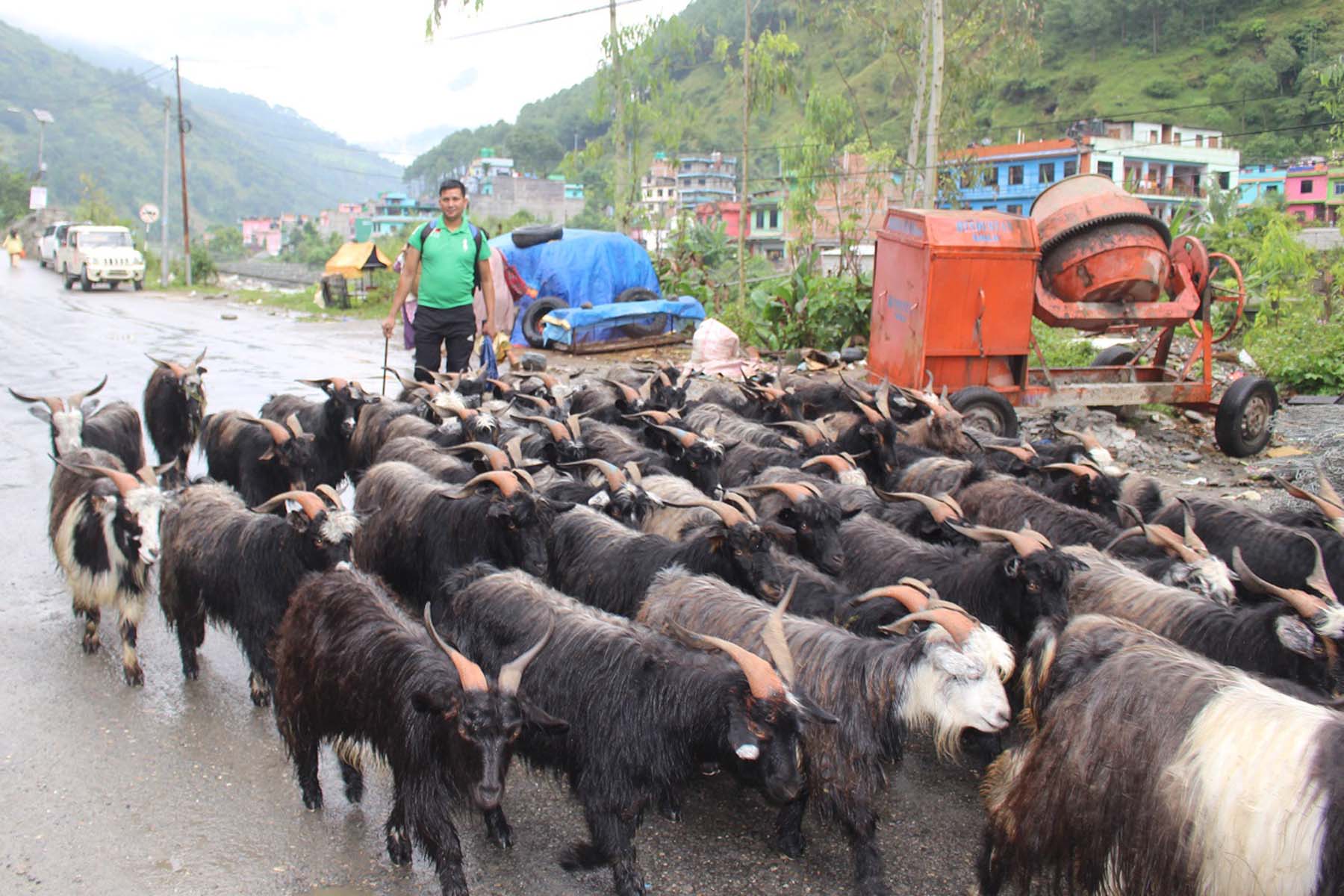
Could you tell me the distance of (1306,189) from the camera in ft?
179

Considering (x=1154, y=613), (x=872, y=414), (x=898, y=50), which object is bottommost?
(x=1154, y=613)

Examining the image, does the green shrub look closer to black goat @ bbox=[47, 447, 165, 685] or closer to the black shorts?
the black shorts

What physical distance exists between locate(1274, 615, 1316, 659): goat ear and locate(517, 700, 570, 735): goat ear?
8.13 feet

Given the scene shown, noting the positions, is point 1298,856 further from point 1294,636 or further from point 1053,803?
point 1294,636

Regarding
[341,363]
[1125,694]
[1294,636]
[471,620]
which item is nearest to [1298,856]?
[1125,694]

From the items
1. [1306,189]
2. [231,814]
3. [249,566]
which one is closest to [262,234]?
[1306,189]

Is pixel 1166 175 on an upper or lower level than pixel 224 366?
upper

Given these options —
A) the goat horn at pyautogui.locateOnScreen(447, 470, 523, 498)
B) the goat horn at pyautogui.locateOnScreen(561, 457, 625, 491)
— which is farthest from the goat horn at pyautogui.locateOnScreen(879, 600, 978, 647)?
the goat horn at pyautogui.locateOnScreen(561, 457, 625, 491)

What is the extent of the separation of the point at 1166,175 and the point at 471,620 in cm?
6120

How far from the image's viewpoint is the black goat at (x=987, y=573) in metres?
4.09

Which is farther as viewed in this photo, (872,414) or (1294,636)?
(872,414)

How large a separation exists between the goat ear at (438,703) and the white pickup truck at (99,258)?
30.7m

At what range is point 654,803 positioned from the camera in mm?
3434

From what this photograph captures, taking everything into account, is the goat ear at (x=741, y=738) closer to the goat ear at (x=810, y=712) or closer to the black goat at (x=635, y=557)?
the goat ear at (x=810, y=712)
